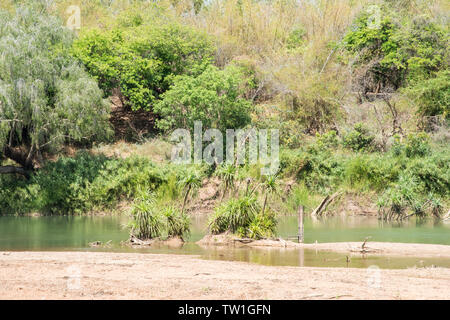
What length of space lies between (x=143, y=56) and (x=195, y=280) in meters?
29.2

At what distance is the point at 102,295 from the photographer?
37.3 feet

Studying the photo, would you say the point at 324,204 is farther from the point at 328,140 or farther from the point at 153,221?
the point at 153,221

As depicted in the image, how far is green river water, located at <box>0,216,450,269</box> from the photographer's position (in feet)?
54.7

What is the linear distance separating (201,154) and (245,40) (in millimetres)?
14146

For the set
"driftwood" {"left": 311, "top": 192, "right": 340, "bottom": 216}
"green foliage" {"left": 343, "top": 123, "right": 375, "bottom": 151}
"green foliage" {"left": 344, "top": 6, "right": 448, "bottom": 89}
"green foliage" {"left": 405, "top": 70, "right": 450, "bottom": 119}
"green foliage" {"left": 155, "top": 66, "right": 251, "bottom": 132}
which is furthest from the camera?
"green foliage" {"left": 344, "top": 6, "right": 448, "bottom": 89}

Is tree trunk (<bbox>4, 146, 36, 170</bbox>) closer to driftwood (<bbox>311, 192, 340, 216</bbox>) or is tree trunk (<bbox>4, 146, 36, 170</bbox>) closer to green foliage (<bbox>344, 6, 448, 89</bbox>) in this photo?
driftwood (<bbox>311, 192, 340, 216</bbox>)

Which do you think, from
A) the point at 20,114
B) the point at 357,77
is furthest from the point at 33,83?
the point at 357,77

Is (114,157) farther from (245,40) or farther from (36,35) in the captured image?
(245,40)

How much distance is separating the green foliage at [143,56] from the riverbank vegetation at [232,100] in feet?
0.30

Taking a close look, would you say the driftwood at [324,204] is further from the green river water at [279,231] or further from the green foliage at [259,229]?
the green foliage at [259,229]

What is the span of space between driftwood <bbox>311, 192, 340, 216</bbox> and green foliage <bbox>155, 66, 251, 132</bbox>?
7.44m

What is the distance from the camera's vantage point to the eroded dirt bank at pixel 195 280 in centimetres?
1146

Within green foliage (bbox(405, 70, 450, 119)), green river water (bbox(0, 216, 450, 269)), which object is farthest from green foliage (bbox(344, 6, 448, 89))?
green river water (bbox(0, 216, 450, 269))
